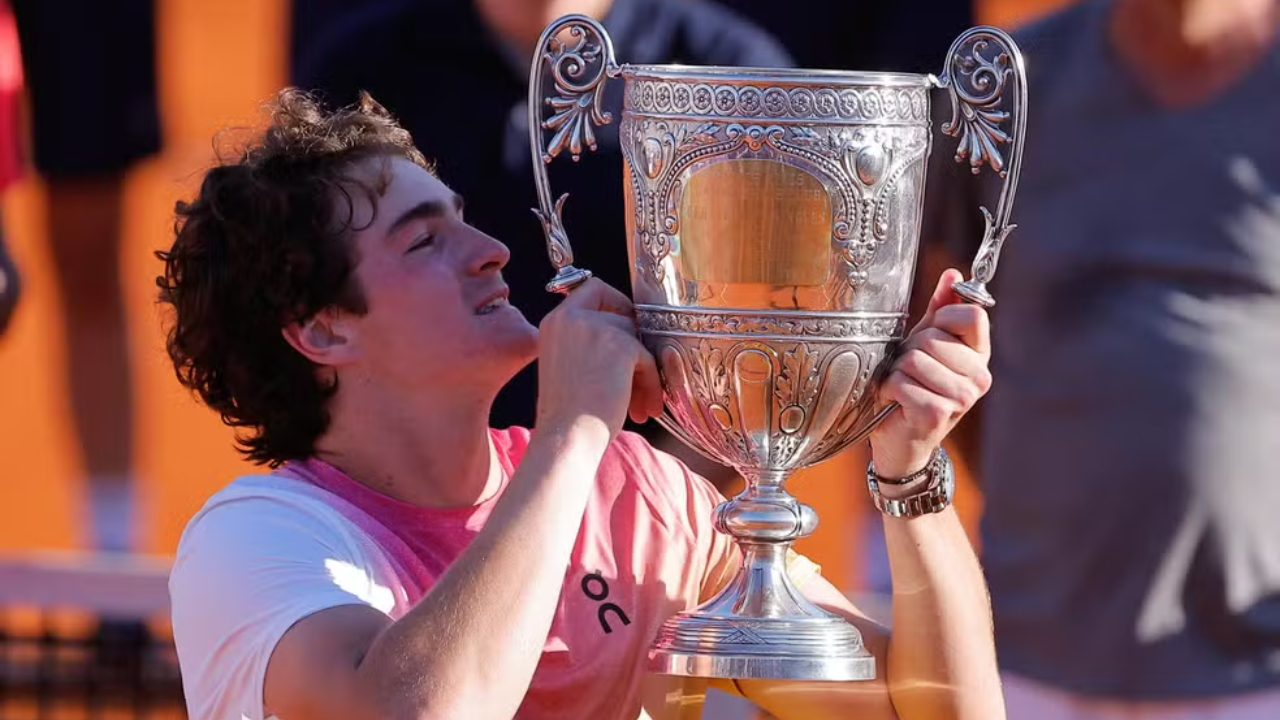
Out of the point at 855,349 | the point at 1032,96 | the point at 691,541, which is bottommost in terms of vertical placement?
the point at 691,541

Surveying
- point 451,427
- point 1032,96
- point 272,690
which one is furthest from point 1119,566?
point 272,690

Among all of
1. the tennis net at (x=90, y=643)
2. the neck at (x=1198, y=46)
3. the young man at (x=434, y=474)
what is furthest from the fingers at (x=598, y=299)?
the tennis net at (x=90, y=643)

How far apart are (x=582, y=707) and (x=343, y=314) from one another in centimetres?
39

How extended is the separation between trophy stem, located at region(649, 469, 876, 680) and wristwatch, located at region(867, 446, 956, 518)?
67 millimetres

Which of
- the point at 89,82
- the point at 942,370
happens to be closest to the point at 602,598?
the point at 942,370

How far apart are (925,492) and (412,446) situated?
17.1 inches

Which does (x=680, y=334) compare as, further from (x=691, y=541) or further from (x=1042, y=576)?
(x=1042, y=576)

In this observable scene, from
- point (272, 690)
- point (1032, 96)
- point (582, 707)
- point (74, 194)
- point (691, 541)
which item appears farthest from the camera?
point (74, 194)

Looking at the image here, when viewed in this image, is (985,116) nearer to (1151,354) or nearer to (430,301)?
(430,301)

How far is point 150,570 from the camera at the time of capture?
144 inches

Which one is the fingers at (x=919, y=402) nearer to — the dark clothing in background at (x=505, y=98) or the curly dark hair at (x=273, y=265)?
the curly dark hair at (x=273, y=265)

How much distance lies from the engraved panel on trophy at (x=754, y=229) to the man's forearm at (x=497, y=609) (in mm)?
152

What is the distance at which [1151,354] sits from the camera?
2.67 m

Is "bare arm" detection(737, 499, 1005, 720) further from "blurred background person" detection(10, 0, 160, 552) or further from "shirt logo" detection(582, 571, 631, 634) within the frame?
"blurred background person" detection(10, 0, 160, 552)
